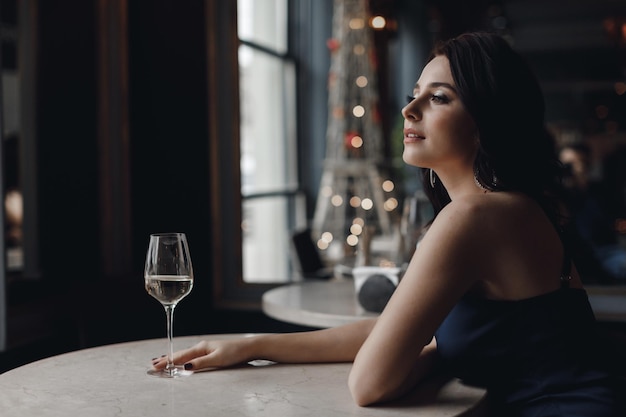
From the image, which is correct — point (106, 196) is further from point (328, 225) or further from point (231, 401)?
point (328, 225)

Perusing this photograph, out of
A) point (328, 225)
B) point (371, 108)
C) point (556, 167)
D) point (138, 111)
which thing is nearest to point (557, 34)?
point (371, 108)

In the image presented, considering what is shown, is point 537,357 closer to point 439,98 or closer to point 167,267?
point 439,98

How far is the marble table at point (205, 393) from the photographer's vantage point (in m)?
1.23

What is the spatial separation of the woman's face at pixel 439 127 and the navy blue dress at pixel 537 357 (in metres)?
0.26

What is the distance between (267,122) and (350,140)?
1.14 metres

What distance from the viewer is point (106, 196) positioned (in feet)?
12.4

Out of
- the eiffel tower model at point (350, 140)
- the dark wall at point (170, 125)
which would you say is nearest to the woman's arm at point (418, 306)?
the dark wall at point (170, 125)

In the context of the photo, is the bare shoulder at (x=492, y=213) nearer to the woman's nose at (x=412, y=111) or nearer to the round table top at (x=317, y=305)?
the woman's nose at (x=412, y=111)

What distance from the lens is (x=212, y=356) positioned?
1.50 meters

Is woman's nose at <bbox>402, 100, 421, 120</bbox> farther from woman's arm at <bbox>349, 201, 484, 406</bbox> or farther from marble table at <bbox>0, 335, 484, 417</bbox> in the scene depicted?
marble table at <bbox>0, 335, 484, 417</bbox>

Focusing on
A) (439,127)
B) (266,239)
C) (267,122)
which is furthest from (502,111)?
(267,122)

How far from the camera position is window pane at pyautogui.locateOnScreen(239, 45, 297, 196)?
680 centimetres

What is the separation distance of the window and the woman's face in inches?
188

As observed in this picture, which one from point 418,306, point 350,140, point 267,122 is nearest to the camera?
point 418,306
